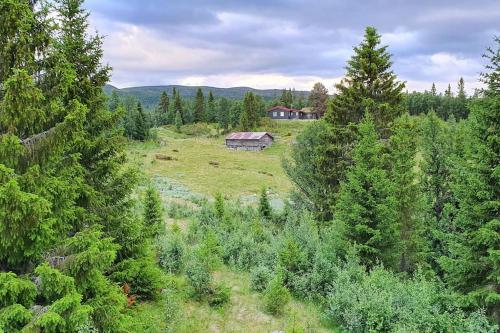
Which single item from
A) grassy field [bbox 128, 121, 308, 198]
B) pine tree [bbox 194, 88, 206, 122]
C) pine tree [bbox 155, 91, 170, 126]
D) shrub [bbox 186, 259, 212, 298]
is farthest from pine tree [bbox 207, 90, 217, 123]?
shrub [bbox 186, 259, 212, 298]

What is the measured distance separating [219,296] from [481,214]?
9516 mm

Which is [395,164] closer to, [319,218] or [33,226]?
[319,218]

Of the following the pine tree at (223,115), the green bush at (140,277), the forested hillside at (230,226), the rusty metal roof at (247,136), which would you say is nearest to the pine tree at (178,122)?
the pine tree at (223,115)

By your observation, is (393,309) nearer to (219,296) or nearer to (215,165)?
(219,296)

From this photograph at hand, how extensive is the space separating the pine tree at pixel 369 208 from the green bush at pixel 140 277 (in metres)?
7.84

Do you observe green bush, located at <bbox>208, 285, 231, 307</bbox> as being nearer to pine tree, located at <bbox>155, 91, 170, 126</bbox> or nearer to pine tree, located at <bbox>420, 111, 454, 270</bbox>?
pine tree, located at <bbox>420, 111, 454, 270</bbox>

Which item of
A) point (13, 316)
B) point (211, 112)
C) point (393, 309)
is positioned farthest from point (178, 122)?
point (13, 316)

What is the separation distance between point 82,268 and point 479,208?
477 inches

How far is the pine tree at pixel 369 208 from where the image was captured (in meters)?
15.7

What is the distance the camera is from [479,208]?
12.7 m

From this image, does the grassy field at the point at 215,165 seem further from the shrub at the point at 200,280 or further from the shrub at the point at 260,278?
the shrub at the point at 200,280

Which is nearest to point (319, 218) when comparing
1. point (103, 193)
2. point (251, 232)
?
point (251, 232)

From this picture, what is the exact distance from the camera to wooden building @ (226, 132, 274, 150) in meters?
83.8

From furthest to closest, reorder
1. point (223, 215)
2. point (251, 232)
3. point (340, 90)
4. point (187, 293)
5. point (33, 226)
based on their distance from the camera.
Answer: point (223, 215)
point (340, 90)
point (251, 232)
point (187, 293)
point (33, 226)
